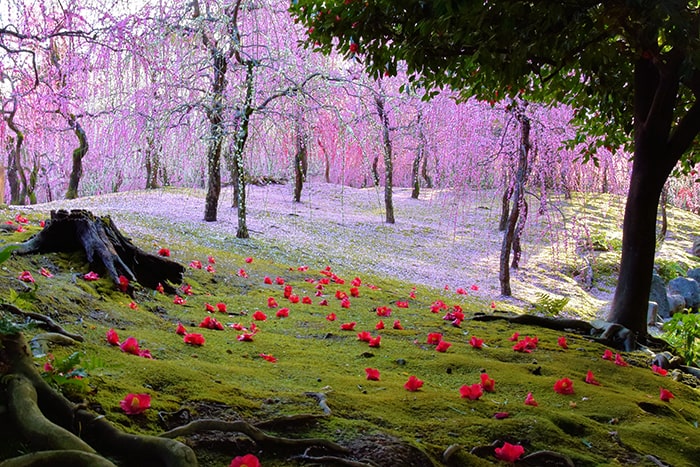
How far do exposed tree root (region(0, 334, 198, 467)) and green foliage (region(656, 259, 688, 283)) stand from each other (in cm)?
1745

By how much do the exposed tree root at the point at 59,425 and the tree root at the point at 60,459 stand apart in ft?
0.10

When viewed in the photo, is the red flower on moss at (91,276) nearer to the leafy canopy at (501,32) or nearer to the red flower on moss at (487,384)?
the leafy canopy at (501,32)

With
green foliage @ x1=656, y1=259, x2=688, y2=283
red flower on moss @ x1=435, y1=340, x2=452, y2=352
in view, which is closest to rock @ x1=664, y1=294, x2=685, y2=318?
green foliage @ x1=656, y1=259, x2=688, y2=283

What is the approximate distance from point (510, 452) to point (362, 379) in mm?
1167

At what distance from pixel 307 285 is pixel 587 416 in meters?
4.96

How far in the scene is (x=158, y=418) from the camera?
2121 mm

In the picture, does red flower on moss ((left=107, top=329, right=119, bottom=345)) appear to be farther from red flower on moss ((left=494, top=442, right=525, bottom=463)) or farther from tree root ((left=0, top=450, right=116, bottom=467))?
red flower on moss ((left=494, top=442, right=525, bottom=463))

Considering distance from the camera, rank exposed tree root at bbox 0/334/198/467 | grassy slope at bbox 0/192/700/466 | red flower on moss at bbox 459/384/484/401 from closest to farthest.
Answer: exposed tree root at bbox 0/334/198/467 < grassy slope at bbox 0/192/700/466 < red flower on moss at bbox 459/384/484/401

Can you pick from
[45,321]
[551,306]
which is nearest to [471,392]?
[45,321]

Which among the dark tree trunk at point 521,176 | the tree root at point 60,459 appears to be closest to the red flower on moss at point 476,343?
the tree root at point 60,459

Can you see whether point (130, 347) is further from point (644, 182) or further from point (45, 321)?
point (644, 182)

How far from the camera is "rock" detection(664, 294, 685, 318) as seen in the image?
12934mm

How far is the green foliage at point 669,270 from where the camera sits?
16.1m

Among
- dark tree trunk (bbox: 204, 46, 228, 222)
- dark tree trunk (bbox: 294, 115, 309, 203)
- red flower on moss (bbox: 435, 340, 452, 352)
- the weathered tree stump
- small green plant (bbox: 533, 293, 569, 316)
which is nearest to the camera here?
red flower on moss (bbox: 435, 340, 452, 352)
